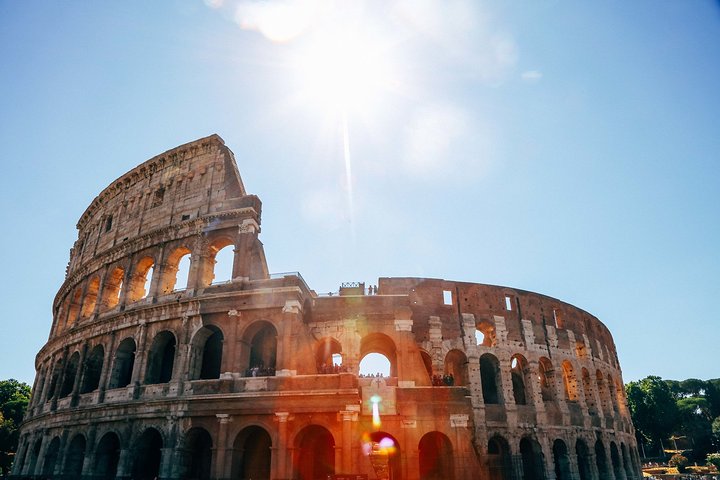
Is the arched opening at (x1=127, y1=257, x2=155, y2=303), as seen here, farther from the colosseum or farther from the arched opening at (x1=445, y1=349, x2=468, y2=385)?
the arched opening at (x1=445, y1=349, x2=468, y2=385)

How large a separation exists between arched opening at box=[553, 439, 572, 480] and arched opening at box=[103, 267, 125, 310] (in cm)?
2594

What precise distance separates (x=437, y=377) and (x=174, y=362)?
39.6ft

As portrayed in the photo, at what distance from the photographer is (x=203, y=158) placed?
24.0 meters

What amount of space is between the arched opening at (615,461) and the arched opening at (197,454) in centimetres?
2427

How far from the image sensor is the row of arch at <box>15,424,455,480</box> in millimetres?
17281

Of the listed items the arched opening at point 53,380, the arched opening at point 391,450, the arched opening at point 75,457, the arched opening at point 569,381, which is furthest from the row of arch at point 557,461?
the arched opening at point 53,380

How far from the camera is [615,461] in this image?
27578 mm

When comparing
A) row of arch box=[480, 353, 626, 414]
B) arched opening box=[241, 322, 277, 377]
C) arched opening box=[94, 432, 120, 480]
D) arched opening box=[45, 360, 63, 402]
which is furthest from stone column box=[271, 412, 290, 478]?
arched opening box=[45, 360, 63, 402]

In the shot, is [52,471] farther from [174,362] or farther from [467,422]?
[467,422]

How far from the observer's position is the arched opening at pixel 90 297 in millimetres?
25266

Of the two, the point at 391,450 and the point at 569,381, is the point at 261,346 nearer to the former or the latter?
the point at 391,450

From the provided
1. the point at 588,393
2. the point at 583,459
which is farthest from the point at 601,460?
the point at 588,393

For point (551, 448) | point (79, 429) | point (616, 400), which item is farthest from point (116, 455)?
point (616, 400)

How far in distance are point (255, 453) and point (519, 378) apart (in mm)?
16004
